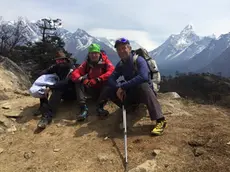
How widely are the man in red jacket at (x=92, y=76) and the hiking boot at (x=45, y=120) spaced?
823 mm

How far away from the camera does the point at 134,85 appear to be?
6.56 metres

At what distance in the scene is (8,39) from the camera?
44.9 metres

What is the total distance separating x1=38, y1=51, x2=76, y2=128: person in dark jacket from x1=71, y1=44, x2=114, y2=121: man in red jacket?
46 cm

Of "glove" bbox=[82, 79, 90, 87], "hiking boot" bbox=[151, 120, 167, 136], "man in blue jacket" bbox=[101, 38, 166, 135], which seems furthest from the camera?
"glove" bbox=[82, 79, 90, 87]

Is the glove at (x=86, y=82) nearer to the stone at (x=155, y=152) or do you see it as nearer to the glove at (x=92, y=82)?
the glove at (x=92, y=82)

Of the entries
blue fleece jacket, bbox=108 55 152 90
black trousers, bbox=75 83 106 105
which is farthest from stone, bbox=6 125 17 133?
blue fleece jacket, bbox=108 55 152 90

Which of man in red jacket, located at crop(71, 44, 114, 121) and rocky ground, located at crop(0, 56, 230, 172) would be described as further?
man in red jacket, located at crop(71, 44, 114, 121)

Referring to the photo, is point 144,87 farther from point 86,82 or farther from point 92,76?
point 92,76

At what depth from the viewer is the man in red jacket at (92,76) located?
7.70 metres

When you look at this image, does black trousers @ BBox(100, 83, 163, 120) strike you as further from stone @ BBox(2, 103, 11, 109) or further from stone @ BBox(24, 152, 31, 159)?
stone @ BBox(2, 103, 11, 109)

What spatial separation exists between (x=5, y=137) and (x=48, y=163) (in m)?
2.15

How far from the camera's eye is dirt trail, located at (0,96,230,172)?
541 centimetres

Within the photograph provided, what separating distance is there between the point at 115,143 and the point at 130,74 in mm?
1761

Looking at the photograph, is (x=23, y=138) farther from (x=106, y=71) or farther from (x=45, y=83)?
(x=106, y=71)
